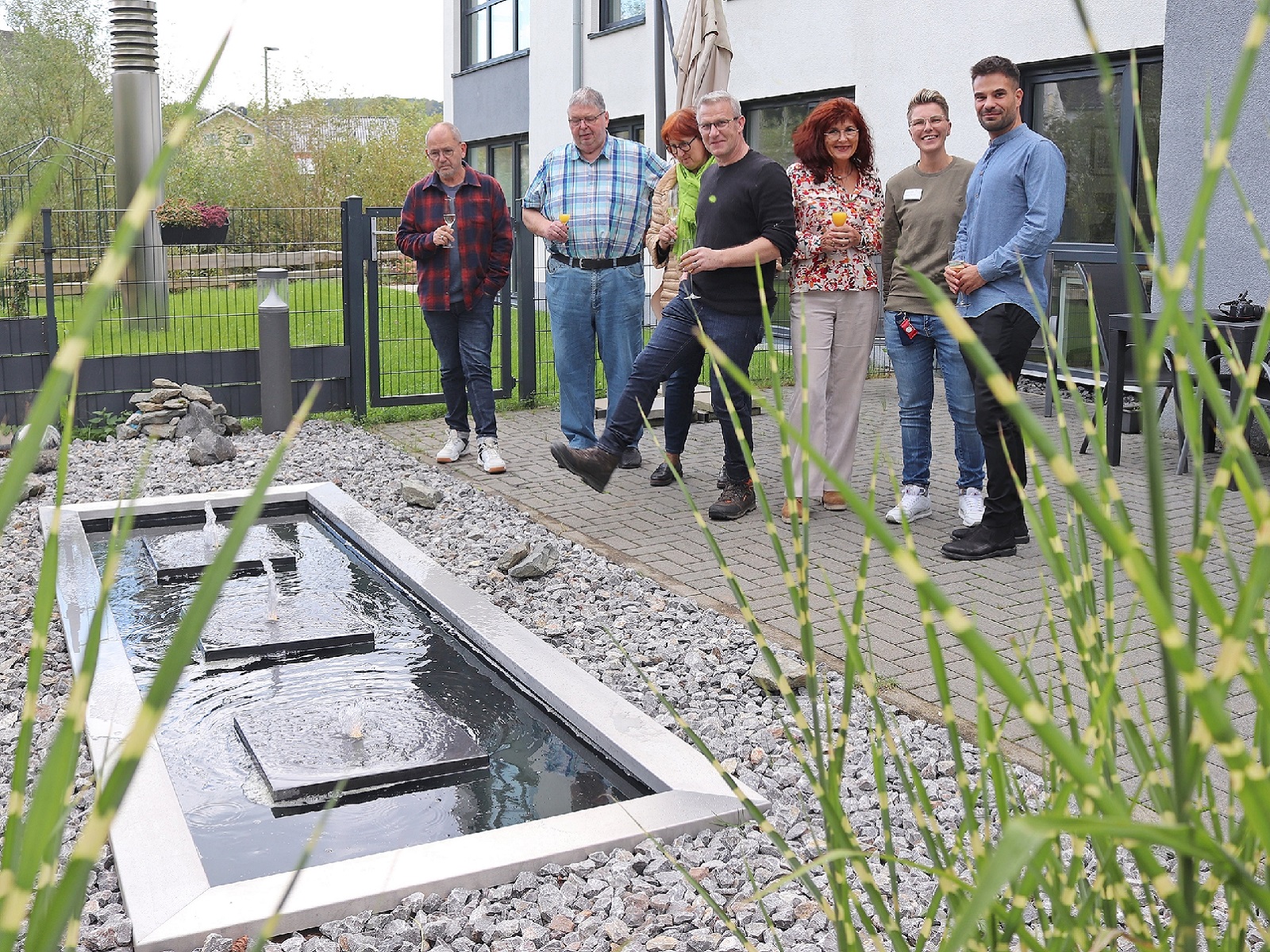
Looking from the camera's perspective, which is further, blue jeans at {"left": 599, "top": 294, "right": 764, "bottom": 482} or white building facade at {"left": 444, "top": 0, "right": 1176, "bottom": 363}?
white building facade at {"left": 444, "top": 0, "right": 1176, "bottom": 363}

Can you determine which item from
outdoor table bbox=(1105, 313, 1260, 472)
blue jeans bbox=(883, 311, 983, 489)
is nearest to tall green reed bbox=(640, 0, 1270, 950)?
blue jeans bbox=(883, 311, 983, 489)

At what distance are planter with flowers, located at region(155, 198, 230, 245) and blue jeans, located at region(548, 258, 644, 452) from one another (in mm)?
9421

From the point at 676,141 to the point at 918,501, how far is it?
2284 millimetres

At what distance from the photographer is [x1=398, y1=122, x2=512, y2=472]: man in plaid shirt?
7.92m

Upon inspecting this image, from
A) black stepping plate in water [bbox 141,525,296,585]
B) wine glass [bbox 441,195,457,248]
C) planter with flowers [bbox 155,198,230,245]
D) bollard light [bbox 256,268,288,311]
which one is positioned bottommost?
black stepping plate in water [bbox 141,525,296,585]

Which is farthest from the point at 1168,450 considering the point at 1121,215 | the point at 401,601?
the point at 1121,215

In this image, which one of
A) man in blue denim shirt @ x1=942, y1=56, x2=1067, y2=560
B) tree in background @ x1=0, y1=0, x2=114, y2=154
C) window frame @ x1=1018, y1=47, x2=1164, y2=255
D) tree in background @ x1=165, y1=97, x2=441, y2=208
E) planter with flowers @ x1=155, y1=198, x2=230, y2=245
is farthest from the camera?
tree in background @ x1=165, y1=97, x2=441, y2=208

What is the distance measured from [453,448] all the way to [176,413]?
221 centimetres

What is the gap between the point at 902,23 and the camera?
11.8 m

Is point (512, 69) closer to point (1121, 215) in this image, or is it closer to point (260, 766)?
point (260, 766)

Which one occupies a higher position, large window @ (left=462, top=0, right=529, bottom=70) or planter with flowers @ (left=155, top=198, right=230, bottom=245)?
large window @ (left=462, top=0, right=529, bottom=70)

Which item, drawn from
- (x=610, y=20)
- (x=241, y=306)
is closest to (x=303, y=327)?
(x=241, y=306)

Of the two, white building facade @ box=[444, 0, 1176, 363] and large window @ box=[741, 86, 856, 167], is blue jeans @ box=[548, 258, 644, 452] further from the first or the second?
large window @ box=[741, 86, 856, 167]

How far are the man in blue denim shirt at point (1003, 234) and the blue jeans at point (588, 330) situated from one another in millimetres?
2306
